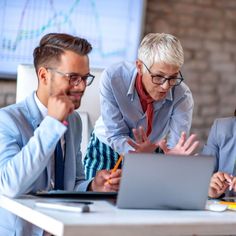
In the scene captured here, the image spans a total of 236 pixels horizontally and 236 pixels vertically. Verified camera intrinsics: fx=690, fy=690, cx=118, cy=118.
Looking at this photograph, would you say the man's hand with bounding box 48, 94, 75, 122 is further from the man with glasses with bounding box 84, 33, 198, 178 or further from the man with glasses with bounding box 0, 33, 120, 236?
the man with glasses with bounding box 84, 33, 198, 178

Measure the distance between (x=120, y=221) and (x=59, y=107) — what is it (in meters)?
0.46

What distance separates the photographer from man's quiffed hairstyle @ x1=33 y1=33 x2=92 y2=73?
219cm

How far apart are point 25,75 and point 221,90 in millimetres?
2744

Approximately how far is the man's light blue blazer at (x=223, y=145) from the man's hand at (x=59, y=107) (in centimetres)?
107

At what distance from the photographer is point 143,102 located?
2928mm

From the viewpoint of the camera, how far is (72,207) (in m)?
1.76

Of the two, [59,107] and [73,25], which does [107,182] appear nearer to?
[59,107]

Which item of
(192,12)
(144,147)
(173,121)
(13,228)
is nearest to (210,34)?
(192,12)

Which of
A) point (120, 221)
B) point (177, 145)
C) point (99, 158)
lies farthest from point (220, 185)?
point (120, 221)

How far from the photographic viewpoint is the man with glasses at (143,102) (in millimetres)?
2703

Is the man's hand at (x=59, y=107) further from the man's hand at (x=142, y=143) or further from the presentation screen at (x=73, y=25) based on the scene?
the presentation screen at (x=73, y=25)

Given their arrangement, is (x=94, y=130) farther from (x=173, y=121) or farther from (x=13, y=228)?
(x=13, y=228)

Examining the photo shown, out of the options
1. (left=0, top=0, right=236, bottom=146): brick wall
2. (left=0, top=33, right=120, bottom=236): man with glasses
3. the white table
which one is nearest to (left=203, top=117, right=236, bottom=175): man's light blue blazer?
(left=0, top=33, right=120, bottom=236): man with glasses

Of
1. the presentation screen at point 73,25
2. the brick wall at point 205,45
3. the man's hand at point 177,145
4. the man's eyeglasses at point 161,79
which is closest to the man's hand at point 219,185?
the man's hand at point 177,145
